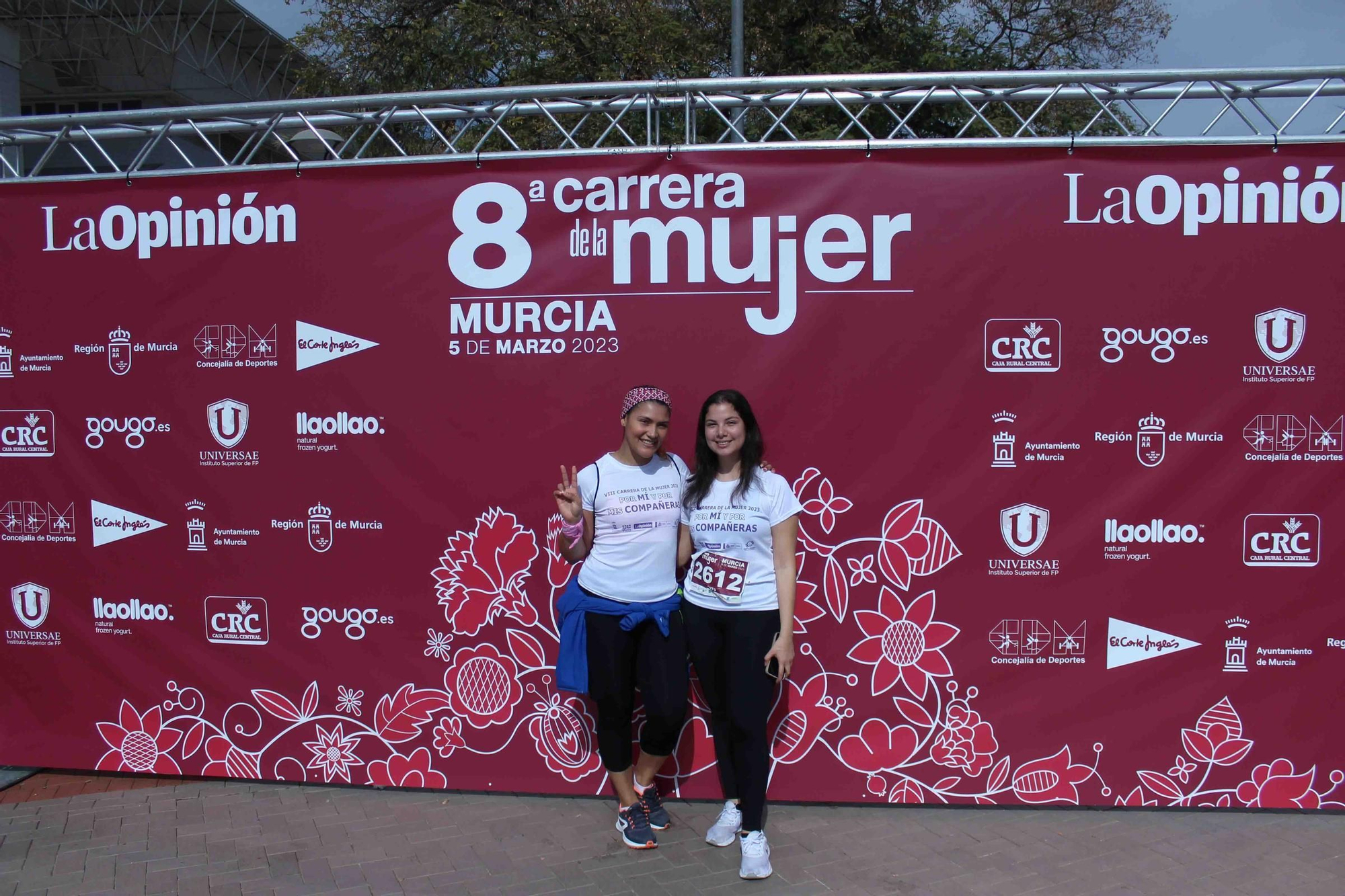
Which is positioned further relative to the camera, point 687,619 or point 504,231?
point 504,231

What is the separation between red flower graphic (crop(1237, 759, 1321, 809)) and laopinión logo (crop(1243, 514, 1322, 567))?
2.74 feet

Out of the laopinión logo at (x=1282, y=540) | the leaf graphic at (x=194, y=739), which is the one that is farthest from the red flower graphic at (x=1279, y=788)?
the leaf graphic at (x=194, y=739)

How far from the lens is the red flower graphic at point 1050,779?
12.9 feet

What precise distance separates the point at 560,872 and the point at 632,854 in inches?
11.7

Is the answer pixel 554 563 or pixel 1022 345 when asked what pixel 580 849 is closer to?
pixel 554 563

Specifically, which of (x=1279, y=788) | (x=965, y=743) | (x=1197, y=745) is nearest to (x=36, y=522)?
(x=965, y=743)

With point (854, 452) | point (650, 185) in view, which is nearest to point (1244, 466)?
point (854, 452)

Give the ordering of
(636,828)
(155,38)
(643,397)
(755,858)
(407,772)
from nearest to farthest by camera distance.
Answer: (755,858)
(643,397)
(636,828)
(407,772)
(155,38)

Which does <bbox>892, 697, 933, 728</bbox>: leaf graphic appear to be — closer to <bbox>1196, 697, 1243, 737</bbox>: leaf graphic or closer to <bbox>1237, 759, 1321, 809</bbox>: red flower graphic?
<bbox>1196, 697, 1243, 737</bbox>: leaf graphic

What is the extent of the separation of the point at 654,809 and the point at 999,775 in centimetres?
145

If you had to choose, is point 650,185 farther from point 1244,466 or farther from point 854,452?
point 1244,466

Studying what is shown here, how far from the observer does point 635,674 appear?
3695 mm

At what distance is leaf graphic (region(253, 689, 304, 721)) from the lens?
4238 millimetres

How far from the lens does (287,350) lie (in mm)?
4188
